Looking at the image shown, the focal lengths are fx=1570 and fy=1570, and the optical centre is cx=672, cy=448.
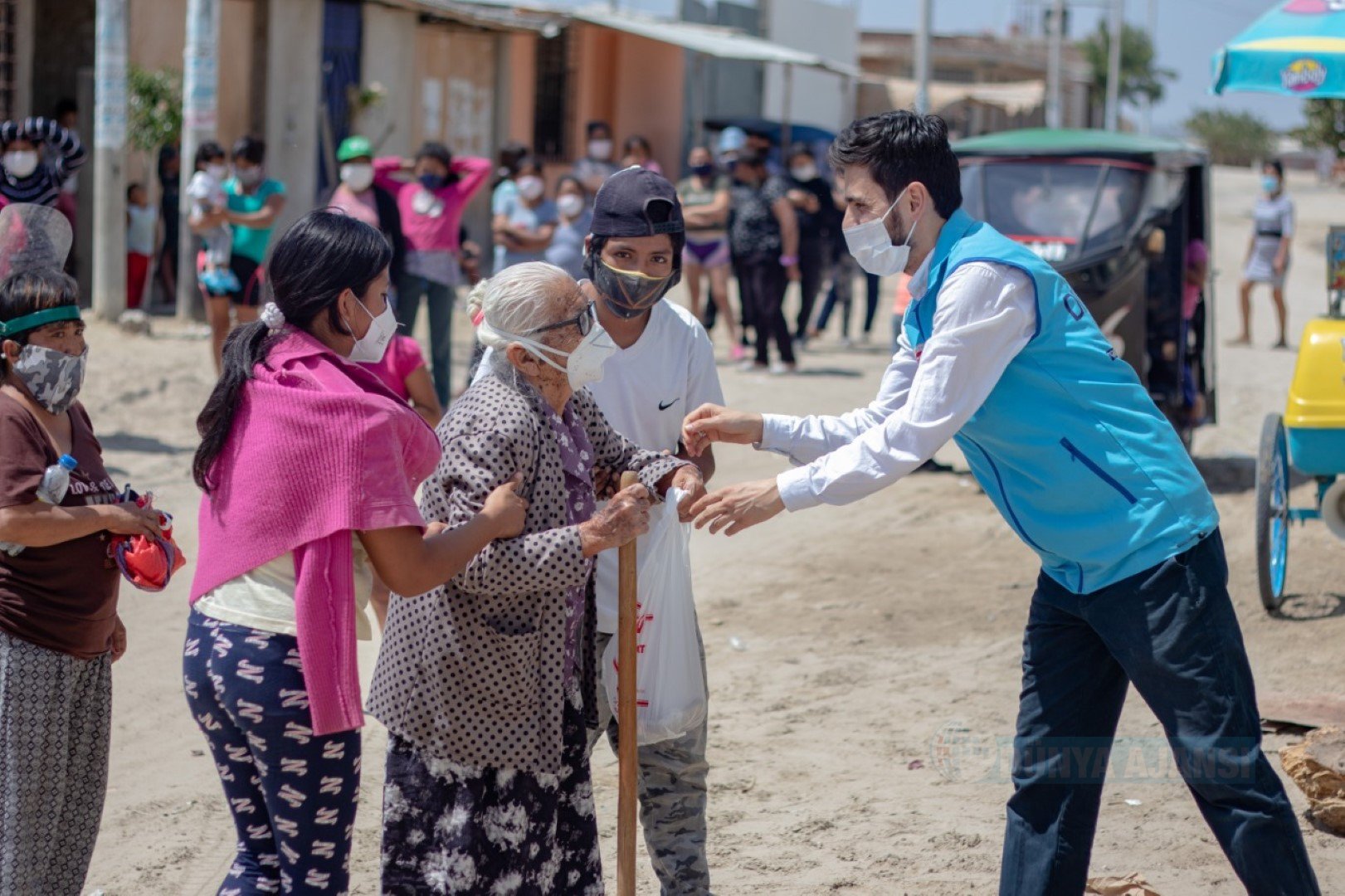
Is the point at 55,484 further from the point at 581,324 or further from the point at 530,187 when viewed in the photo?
the point at 530,187

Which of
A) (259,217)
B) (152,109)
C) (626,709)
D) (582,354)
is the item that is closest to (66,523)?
(582,354)

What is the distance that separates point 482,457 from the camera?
127 inches

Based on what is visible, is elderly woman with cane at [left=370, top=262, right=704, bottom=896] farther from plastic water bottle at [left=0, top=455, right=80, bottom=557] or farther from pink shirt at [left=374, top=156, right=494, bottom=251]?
pink shirt at [left=374, top=156, right=494, bottom=251]

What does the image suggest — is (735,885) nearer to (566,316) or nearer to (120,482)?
(566,316)

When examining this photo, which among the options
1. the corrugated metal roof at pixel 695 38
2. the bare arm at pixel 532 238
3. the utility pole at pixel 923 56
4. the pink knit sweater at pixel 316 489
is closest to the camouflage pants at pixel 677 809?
the pink knit sweater at pixel 316 489

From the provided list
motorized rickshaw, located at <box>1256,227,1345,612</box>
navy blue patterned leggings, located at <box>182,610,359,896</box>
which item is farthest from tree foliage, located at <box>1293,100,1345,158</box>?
navy blue patterned leggings, located at <box>182,610,359,896</box>

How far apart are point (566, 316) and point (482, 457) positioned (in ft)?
1.28

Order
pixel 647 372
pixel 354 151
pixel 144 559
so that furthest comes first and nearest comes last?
pixel 354 151 → pixel 647 372 → pixel 144 559

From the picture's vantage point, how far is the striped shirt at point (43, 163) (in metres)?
7.90

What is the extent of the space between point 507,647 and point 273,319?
0.82 m

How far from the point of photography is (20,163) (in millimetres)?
8211

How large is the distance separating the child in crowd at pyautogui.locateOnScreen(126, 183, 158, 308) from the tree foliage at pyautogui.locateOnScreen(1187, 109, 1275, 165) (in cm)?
6661

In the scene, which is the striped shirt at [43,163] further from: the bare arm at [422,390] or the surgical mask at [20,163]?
the bare arm at [422,390]

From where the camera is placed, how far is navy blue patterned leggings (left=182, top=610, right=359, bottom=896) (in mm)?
3064
